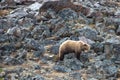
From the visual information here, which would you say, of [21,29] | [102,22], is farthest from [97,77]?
[102,22]

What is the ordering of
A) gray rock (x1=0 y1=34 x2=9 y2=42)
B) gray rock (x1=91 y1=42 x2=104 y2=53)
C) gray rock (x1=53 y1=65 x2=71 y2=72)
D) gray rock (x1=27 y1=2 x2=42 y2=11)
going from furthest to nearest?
gray rock (x1=27 y1=2 x2=42 y2=11), gray rock (x1=0 y1=34 x2=9 y2=42), gray rock (x1=91 y1=42 x2=104 y2=53), gray rock (x1=53 y1=65 x2=71 y2=72)

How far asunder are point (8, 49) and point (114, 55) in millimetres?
4511

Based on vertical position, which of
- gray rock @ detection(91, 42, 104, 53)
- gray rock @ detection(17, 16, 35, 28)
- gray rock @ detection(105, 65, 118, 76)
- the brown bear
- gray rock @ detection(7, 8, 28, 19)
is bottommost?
gray rock @ detection(7, 8, 28, 19)

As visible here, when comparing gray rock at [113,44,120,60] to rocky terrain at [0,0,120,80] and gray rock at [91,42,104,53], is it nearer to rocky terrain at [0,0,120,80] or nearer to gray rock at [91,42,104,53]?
rocky terrain at [0,0,120,80]

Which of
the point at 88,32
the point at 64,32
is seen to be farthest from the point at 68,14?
the point at 88,32

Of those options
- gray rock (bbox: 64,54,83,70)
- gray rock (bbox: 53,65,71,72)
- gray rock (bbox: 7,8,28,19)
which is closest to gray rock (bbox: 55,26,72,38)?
gray rock (bbox: 64,54,83,70)

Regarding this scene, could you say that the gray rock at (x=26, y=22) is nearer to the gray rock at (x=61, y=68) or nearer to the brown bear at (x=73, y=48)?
the brown bear at (x=73, y=48)

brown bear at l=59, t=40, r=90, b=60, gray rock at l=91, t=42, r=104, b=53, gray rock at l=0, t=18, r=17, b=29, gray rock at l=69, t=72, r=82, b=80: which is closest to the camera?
gray rock at l=69, t=72, r=82, b=80

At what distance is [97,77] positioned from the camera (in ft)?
55.6

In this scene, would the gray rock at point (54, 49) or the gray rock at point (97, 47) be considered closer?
the gray rock at point (97, 47)

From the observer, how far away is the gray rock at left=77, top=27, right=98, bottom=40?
22.1 m

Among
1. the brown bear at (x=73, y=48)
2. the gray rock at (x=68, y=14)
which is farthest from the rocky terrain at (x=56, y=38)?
the brown bear at (x=73, y=48)

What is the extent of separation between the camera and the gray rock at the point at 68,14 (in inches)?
1022

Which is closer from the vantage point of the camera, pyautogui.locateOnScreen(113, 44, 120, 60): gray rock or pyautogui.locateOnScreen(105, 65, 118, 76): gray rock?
pyautogui.locateOnScreen(105, 65, 118, 76): gray rock
